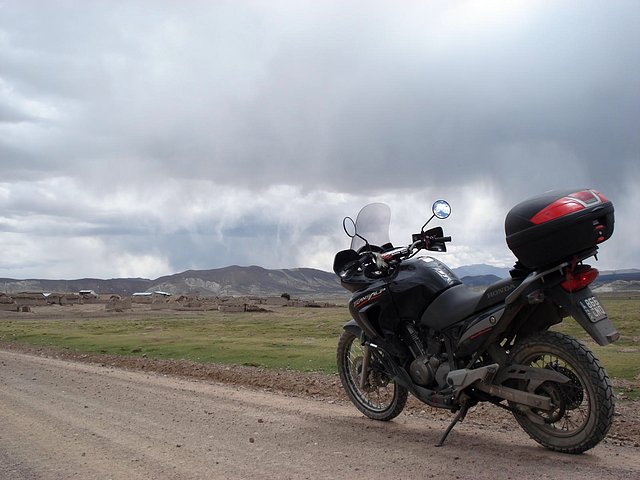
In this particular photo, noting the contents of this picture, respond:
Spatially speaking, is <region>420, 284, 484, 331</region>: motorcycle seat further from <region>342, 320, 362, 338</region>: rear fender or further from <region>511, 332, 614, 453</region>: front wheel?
<region>342, 320, 362, 338</region>: rear fender

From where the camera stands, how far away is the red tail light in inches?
226

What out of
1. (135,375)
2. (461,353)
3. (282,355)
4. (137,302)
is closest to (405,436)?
(461,353)

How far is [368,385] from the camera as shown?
8.31 metres

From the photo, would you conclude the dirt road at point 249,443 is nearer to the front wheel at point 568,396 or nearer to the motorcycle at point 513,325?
the front wheel at point 568,396

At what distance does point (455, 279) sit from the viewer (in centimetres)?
727

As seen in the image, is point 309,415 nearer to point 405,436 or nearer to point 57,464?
point 405,436

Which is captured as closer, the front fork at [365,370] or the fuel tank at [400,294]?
the fuel tank at [400,294]

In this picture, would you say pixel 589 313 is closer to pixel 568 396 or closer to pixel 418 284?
pixel 568 396

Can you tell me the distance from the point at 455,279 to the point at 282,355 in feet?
32.9


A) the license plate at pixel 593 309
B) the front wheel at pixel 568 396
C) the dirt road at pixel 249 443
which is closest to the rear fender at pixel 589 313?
the license plate at pixel 593 309

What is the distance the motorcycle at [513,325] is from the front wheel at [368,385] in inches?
1.4

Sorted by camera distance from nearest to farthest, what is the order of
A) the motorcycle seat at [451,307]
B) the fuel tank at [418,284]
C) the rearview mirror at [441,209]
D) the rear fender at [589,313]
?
the rear fender at [589,313] < the motorcycle seat at [451,307] < the fuel tank at [418,284] < the rearview mirror at [441,209]

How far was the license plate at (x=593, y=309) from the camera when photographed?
5617 millimetres

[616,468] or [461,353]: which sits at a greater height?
[461,353]
